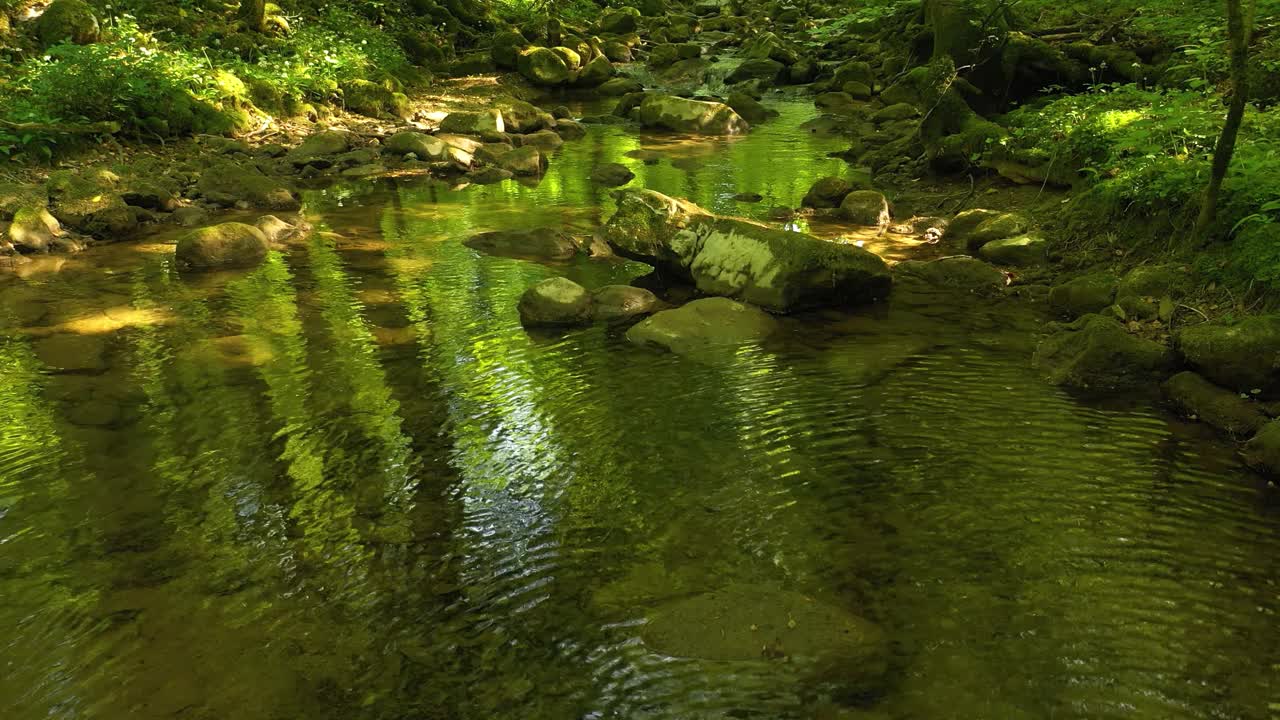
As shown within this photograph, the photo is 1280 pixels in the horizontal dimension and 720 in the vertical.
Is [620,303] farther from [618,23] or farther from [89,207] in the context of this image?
[618,23]

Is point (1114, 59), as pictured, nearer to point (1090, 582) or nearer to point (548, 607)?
point (1090, 582)

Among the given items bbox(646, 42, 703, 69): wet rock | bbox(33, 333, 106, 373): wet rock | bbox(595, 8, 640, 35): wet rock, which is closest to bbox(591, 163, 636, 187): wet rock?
bbox(33, 333, 106, 373): wet rock

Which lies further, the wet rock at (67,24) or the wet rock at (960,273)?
the wet rock at (67,24)

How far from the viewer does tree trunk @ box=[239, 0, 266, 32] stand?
19500 mm

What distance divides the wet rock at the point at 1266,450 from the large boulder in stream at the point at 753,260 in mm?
3681

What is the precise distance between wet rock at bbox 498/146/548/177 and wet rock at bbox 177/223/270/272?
230 inches

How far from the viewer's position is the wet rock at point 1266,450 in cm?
533

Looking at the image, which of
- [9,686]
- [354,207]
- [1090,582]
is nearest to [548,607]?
[9,686]

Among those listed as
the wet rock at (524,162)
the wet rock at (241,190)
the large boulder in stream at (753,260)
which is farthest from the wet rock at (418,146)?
the large boulder in stream at (753,260)

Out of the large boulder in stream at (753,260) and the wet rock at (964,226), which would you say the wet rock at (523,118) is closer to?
the large boulder in stream at (753,260)

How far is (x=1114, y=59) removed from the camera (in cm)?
1368

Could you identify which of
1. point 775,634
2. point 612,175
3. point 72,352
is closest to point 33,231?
point 72,352

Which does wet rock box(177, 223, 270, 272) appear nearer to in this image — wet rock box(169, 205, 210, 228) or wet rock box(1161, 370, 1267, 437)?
wet rock box(169, 205, 210, 228)

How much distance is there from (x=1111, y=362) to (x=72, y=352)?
8.38 meters
